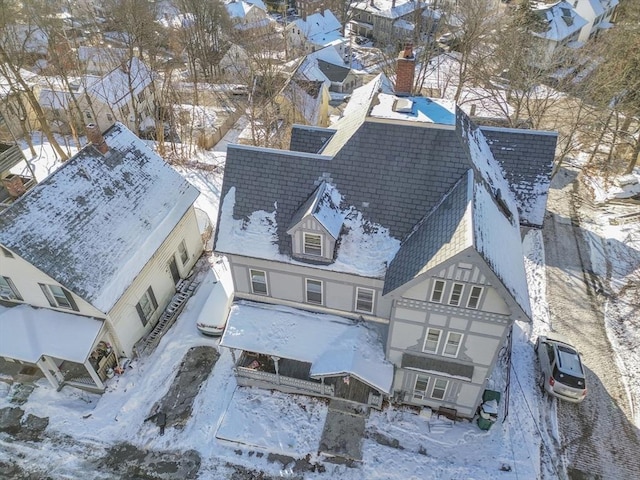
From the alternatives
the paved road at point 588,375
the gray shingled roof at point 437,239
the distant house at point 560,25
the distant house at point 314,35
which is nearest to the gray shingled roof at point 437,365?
the gray shingled roof at point 437,239

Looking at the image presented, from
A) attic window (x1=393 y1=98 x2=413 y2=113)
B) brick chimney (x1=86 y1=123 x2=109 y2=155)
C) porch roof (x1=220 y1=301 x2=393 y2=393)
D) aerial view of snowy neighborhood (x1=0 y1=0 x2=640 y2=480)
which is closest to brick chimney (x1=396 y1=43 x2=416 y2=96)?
aerial view of snowy neighborhood (x1=0 y1=0 x2=640 y2=480)

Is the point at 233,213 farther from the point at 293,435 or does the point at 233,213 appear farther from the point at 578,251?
the point at 578,251

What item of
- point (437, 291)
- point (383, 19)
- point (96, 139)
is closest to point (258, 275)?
point (437, 291)

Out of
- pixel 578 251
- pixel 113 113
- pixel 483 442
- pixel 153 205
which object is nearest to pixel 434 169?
pixel 483 442

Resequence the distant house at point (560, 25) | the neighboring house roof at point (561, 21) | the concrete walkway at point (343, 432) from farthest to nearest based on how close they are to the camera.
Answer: the neighboring house roof at point (561, 21) → the distant house at point (560, 25) → the concrete walkway at point (343, 432)

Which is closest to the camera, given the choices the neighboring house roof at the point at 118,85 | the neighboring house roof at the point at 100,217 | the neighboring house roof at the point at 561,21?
the neighboring house roof at the point at 100,217

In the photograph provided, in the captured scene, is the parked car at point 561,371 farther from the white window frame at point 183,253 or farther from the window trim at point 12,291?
the window trim at point 12,291

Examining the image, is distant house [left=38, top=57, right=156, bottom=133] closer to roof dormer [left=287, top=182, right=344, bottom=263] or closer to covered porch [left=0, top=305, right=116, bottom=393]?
covered porch [left=0, top=305, right=116, bottom=393]
